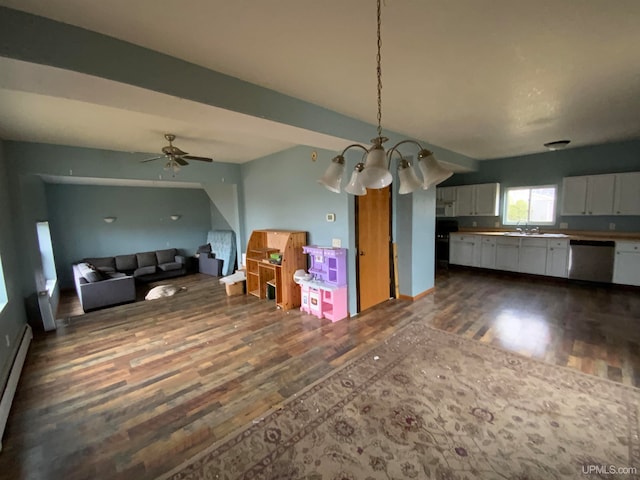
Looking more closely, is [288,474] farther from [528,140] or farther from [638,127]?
[638,127]

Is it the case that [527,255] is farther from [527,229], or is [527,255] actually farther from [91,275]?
[91,275]

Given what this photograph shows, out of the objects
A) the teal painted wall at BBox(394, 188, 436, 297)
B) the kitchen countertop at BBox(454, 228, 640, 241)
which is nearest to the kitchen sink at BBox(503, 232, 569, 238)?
the kitchen countertop at BBox(454, 228, 640, 241)

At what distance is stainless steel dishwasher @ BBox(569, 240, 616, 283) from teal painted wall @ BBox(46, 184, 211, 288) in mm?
8872

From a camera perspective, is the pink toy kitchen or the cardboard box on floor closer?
the pink toy kitchen

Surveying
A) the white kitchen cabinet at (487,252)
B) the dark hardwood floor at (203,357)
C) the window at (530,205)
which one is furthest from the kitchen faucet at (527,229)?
the dark hardwood floor at (203,357)

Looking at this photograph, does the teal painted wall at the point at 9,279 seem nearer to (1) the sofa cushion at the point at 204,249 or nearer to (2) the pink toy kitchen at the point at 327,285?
(2) the pink toy kitchen at the point at 327,285

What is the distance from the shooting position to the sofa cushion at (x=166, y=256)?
698cm

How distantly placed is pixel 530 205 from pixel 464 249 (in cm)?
158

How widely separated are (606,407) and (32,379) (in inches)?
189

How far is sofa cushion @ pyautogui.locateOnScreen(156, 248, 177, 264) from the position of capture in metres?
6.98

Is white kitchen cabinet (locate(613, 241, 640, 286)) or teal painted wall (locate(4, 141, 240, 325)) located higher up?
teal painted wall (locate(4, 141, 240, 325))

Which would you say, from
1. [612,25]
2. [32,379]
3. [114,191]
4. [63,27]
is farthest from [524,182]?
[114,191]

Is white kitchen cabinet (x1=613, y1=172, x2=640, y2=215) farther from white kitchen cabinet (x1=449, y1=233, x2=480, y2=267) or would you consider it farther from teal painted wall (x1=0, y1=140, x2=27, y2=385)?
teal painted wall (x1=0, y1=140, x2=27, y2=385)

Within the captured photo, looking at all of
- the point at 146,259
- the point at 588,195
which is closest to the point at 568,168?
the point at 588,195
